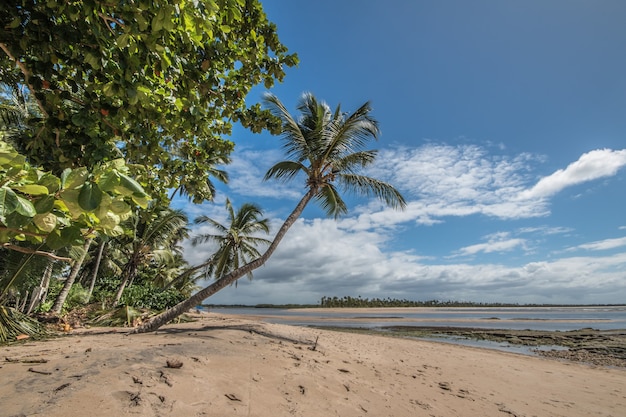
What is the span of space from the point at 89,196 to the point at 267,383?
383 centimetres

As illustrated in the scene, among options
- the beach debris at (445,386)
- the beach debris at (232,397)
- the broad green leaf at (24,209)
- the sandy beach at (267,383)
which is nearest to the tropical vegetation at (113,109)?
the broad green leaf at (24,209)

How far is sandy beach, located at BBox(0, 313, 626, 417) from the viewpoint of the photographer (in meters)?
3.00

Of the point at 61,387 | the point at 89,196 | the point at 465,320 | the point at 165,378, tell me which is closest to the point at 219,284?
the point at 165,378

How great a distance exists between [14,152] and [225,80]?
3.27 m

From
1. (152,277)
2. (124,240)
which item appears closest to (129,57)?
(124,240)

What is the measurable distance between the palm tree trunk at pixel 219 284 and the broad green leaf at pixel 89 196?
741cm

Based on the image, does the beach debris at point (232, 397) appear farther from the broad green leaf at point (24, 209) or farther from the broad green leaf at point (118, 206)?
the broad green leaf at point (24, 209)

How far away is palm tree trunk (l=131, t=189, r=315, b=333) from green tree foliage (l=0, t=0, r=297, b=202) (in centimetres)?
420

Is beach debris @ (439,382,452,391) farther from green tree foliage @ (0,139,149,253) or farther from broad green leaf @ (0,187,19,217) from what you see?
broad green leaf @ (0,187,19,217)

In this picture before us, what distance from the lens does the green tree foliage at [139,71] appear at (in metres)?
2.25

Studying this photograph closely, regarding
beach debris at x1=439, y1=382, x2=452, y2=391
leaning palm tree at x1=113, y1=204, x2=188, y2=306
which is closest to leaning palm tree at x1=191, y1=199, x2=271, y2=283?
leaning palm tree at x1=113, y1=204, x2=188, y2=306

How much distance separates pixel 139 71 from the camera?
265 cm

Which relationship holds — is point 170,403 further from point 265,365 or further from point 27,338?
point 27,338

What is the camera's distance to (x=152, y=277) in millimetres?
22656
